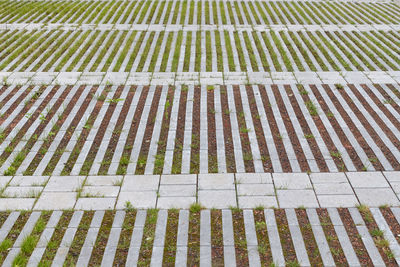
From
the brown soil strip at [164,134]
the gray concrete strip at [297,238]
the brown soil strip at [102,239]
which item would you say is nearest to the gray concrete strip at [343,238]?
the gray concrete strip at [297,238]

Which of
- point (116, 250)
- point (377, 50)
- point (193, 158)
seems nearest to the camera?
point (116, 250)

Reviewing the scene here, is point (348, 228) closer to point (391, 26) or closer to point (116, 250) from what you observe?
point (116, 250)

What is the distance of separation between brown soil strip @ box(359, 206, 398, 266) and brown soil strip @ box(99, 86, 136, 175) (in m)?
3.24

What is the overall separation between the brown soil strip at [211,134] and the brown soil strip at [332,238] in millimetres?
1484

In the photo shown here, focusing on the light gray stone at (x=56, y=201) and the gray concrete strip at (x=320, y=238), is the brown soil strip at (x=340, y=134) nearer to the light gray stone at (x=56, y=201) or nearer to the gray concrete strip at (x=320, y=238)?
the gray concrete strip at (x=320, y=238)

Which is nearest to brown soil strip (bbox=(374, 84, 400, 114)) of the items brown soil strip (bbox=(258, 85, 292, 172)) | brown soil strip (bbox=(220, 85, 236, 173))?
brown soil strip (bbox=(258, 85, 292, 172))

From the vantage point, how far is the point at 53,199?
4961 millimetres

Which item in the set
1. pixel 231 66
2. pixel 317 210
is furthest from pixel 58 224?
pixel 231 66

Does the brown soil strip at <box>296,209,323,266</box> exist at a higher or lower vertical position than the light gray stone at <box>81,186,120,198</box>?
higher

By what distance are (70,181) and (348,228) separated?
3392 millimetres

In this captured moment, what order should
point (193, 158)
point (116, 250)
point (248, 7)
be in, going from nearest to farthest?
1. point (116, 250)
2. point (193, 158)
3. point (248, 7)

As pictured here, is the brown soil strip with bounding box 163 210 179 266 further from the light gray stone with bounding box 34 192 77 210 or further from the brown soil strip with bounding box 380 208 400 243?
the brown soil strip with bounding box 380 208 400 243

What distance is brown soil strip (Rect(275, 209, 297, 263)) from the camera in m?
4.15

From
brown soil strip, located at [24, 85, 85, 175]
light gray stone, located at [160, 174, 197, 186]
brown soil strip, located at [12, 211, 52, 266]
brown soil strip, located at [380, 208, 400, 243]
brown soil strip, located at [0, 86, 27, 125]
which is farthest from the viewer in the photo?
brown soil strip, located at [0, 86, 27, 125]
